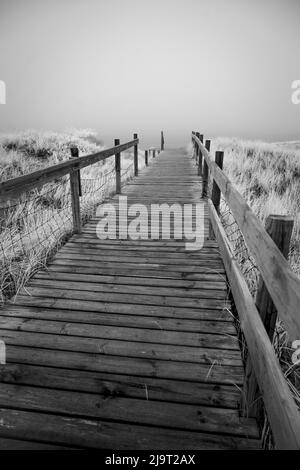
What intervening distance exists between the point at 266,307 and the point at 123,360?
1193mm

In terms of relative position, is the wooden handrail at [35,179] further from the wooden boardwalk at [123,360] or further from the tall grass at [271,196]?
the tall grass at [271,196]

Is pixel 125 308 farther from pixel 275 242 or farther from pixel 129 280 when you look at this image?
pixel 275 242

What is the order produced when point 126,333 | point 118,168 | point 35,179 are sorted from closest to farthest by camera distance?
point 126,333
point 35,179
point 118,168

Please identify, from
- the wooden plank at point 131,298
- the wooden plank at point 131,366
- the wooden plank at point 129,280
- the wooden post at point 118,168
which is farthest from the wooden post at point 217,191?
the wooden post at point 118,168

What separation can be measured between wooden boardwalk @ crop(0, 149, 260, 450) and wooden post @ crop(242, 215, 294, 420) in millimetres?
98

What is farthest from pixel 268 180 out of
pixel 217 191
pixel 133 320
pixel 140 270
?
pixel 133 320

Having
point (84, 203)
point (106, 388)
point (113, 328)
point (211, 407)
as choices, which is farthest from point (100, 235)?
point (211, 407)

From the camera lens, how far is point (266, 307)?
1664 mm

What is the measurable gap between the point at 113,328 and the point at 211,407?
1.08 meters

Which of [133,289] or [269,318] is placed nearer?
[269,318]

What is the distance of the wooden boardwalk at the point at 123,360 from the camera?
172 cm

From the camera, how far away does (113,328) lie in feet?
8.71

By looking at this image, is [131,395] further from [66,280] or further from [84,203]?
[84,203]

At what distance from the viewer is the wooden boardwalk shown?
1725 millimetres
